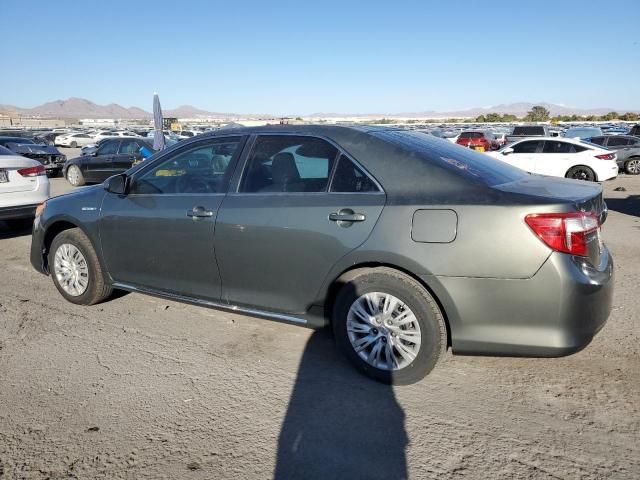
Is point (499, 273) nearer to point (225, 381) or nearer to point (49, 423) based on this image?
point (225, 381)

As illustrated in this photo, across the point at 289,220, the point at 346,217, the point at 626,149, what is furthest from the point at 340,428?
the point at 626,149

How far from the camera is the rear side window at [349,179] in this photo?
333cm

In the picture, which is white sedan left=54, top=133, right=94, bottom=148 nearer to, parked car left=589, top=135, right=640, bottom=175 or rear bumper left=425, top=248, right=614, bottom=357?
parked car left=589, top=135, right=640, bottom=175

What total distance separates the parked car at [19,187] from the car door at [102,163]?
7218 mm

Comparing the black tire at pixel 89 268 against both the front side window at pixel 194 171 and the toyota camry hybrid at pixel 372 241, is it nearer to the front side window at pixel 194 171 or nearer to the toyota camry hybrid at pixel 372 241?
the toyota camry hybrid at pixel 372 241

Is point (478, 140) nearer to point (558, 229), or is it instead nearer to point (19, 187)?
point (19, 187)

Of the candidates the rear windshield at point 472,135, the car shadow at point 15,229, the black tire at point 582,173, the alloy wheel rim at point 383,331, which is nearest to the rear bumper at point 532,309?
the alloy wheel rim at point 383,331

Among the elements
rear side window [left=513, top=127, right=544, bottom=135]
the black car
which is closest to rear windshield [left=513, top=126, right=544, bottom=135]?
rear side window [left=513, top=127, right=544, bottom=135]

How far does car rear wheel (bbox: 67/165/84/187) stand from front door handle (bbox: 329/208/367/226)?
14.0 meters

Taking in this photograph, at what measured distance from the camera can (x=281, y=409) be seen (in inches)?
120

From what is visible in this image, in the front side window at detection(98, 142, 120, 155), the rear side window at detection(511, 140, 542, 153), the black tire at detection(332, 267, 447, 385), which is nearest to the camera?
the black tire at detection(332, 267, 447, 385)

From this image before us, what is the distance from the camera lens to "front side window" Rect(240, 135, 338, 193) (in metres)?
3.55

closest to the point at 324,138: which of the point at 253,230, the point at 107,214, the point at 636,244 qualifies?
the point at 253,230

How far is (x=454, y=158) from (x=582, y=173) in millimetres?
12965
